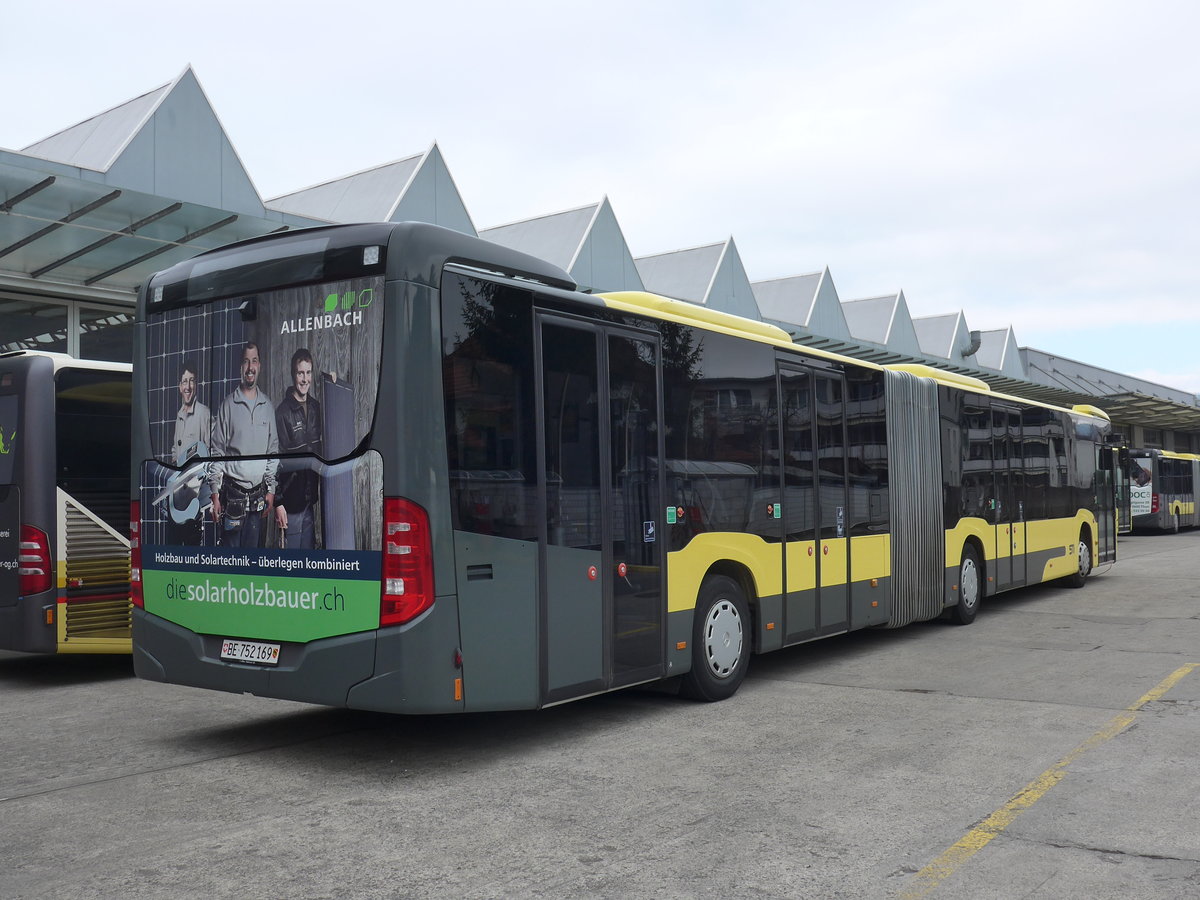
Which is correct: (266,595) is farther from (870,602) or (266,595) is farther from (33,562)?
(870,602)

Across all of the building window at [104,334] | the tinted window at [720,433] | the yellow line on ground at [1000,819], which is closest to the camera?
the yellow line on ground at [1000,819]

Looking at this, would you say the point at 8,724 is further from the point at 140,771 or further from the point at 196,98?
the point at 196,98

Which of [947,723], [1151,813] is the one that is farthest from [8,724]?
[1151,813]

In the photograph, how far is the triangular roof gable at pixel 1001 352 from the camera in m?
52.4

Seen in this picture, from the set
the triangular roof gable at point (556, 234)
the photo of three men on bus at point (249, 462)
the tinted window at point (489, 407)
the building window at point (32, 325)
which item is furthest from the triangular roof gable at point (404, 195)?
the tinted window at point (489, 407)

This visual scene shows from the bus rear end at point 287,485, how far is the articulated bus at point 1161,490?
117 ft

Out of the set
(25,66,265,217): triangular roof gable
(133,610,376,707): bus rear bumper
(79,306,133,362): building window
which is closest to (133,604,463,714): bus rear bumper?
(133,610,376,707): bus rear bumper

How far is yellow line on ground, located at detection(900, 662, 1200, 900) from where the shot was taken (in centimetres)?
433

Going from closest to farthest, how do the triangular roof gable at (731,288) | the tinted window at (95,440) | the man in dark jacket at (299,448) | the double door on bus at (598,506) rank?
1. the man in dark jacket at (299,448)
2. the double door on bus at (598,506)
3. the tinted window at (95,440)
4. the triangular roof gable at (731,288)

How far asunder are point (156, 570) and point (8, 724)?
7.34 feet

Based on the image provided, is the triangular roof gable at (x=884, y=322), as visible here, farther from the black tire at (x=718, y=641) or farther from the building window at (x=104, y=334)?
the black tire at (x=718, y=641)

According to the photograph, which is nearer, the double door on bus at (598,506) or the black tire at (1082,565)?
the double door on bus at (598,506)

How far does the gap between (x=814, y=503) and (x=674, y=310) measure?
2.58 meters

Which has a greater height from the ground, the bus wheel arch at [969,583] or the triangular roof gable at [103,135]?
the triangular roof gable at [103,135]
